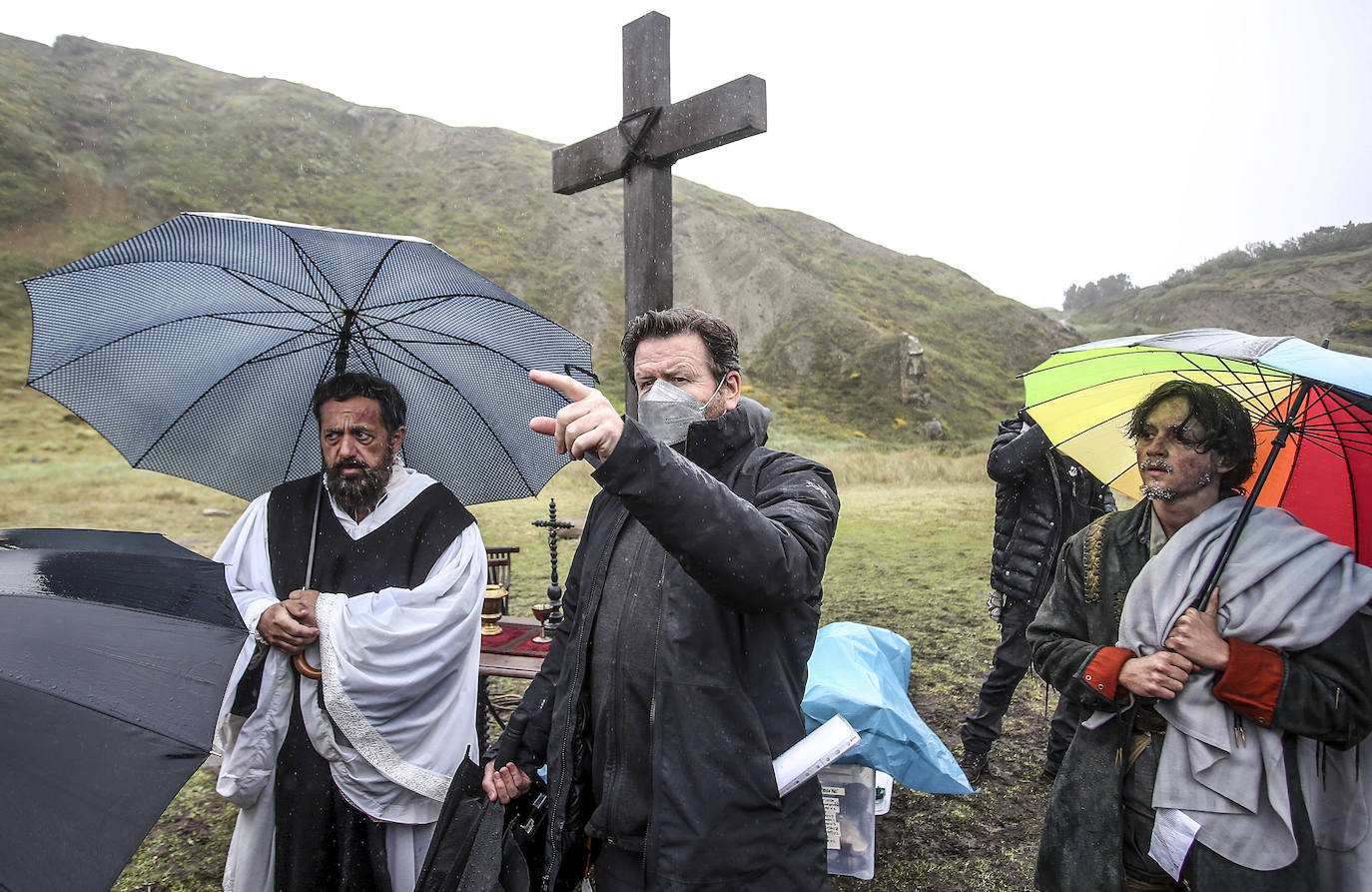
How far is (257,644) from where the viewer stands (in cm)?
237

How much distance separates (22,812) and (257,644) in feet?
5.07

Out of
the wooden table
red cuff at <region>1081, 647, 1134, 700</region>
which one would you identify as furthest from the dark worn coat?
the wooden table

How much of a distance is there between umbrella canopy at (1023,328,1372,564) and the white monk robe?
7.02 feet

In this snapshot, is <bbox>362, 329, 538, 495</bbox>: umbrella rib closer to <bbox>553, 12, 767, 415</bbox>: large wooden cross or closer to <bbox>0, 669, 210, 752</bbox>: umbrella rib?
<bbox>553, 12, 767, 415</bbox>: large wooden cross

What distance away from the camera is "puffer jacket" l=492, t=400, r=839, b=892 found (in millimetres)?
1267

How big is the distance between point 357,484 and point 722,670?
5.24 ft

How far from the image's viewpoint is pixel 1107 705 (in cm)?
200

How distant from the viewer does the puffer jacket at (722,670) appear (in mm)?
1267

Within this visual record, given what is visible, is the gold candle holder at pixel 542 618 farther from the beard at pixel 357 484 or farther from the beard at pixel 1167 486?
the beard at pixel 1167 486

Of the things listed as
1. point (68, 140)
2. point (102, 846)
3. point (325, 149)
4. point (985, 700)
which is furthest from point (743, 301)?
point (102, 846)

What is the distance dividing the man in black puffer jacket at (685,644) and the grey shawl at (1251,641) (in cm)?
97

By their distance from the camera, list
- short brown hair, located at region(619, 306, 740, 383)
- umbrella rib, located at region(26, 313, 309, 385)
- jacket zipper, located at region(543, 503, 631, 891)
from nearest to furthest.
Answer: jacket zipper, located at region(543, 503, 631, 891) → short brown hair, located at region(619, 306, 740, 383) → umbrella rib, located at region(26, 313, 309, 385)

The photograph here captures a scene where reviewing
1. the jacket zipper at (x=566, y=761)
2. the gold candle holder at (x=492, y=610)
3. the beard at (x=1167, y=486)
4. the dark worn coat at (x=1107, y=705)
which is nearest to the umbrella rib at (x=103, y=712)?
the jacket zipper at (x=566, y=761)

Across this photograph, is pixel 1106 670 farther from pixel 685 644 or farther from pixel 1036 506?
pixel 1036 506
